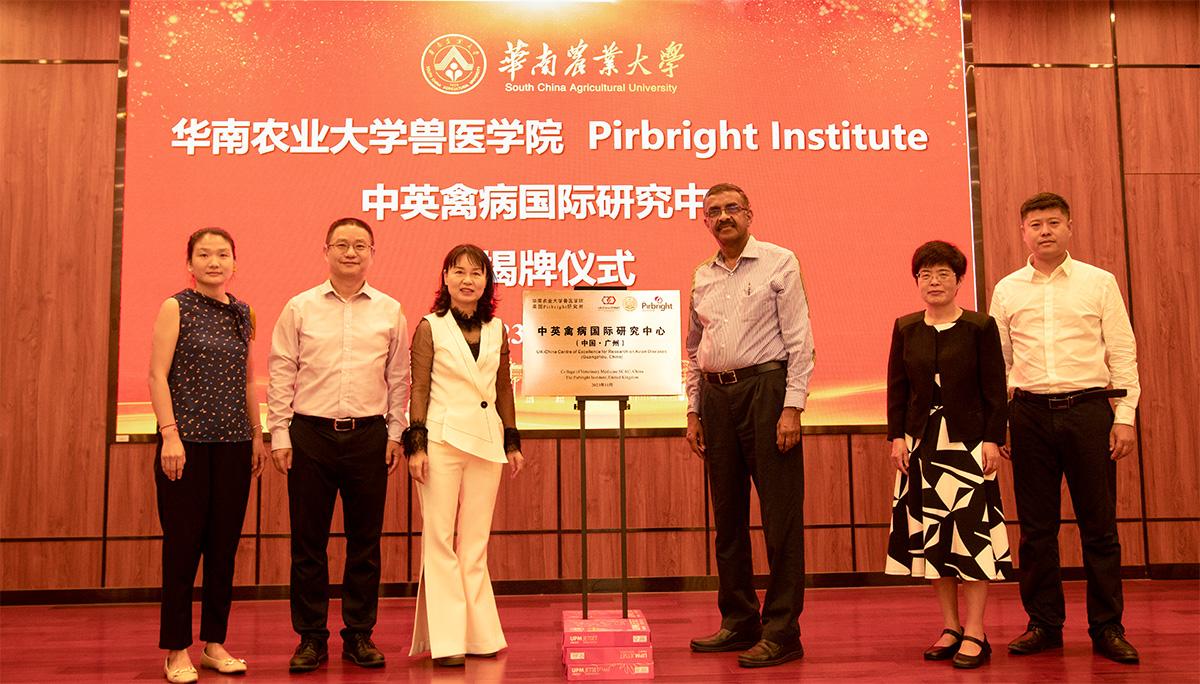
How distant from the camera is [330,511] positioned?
3.14 meters

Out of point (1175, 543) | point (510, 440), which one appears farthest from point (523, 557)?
point (1175, 543)

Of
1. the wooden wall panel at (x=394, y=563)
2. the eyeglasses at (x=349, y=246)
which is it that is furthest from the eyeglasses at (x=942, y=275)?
the wooden wall panel at (x=394, y=563)

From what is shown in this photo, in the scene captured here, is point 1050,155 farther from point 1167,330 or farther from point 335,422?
point 335,422

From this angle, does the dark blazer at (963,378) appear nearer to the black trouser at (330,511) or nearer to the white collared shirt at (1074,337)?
the white collared shirt at (1074,337)

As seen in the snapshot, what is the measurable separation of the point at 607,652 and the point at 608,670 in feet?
0.18

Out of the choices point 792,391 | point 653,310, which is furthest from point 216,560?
point 792,391

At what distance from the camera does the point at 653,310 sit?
3.14 m

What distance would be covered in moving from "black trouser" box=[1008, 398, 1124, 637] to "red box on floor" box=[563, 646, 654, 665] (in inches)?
54.9

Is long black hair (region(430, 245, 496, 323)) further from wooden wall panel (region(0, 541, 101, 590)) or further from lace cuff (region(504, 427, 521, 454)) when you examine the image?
wooden wall panel (region(0, 541, 101, 590))

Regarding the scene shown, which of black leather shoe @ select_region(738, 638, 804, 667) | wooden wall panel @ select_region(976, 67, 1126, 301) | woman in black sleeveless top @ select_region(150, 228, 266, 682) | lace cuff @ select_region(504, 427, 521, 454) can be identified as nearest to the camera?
woman in black sleeveless top @ select_region(150, 228, 266, 682)

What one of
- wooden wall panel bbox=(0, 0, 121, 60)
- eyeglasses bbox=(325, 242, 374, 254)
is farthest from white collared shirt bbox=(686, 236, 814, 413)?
wooden wall panel bbox=(0, 0, 121, 60)

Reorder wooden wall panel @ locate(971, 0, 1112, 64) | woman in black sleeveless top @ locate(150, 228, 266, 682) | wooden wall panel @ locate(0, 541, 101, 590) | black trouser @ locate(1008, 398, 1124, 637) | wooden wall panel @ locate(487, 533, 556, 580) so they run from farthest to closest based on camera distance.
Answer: wooden wall panel @ locate(971, 0, 1112, 64)
wooden wall panel @ locate(487, 533, 556, 580)
wooden wall panel @ locate(0, 541, 101, 590)
black trouser @ locate(1008, 398, 1124, 637)
woman in black sleeveless top @ locate(150, 228, 266, 682)

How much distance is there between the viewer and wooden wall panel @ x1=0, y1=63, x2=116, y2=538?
4.74 meters

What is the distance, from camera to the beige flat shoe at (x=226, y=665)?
9.87 feet
